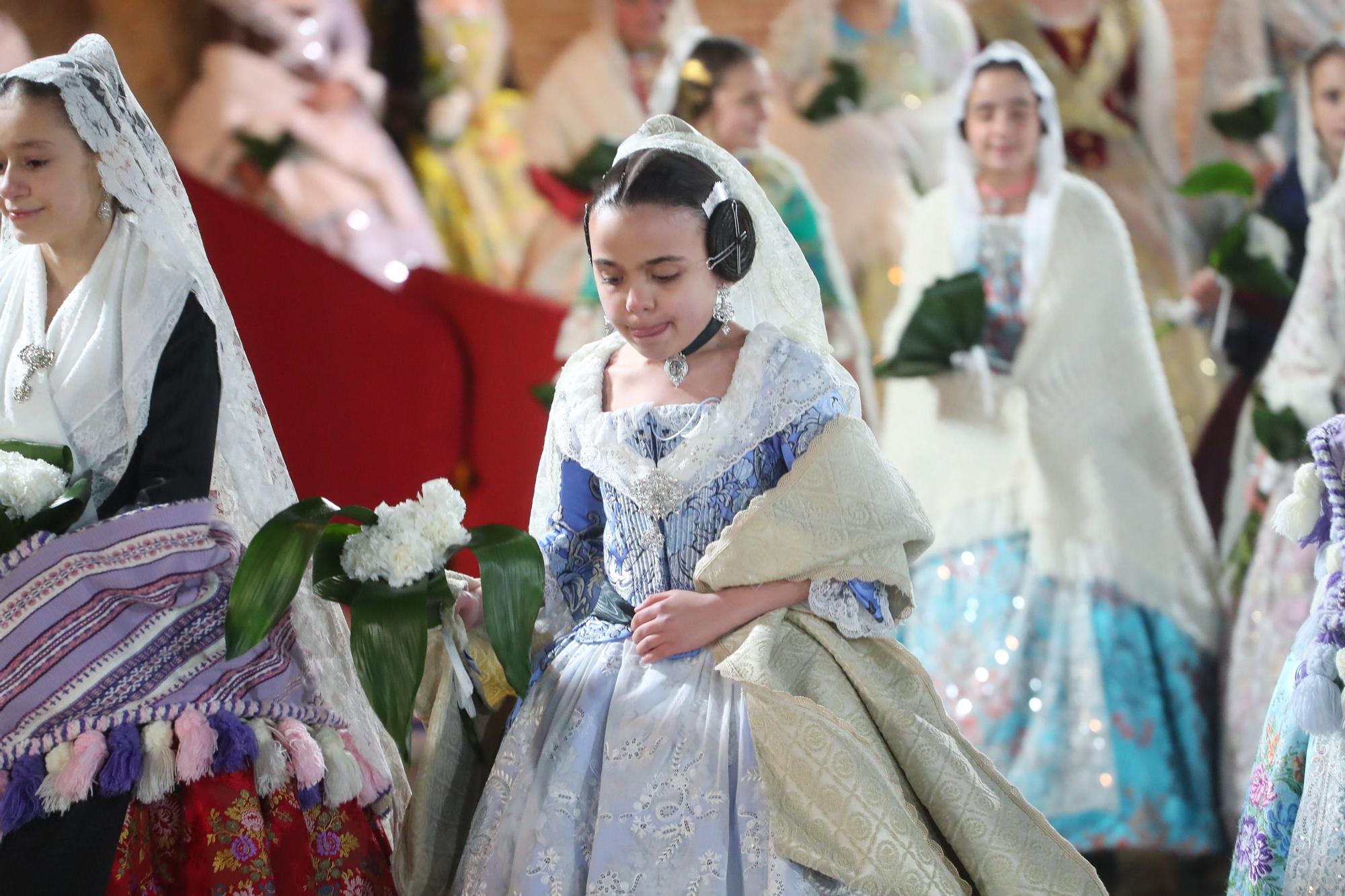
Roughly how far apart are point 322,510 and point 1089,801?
2966 millimetres

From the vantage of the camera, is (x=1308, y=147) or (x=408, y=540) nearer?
(x=408, y=540)

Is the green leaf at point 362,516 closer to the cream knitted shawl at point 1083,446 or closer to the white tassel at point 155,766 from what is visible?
the white tassel at point 155,766

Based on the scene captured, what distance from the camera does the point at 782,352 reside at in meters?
2.53

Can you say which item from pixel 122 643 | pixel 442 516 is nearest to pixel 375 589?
pixel 442 516

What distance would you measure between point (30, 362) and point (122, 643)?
0.56 m

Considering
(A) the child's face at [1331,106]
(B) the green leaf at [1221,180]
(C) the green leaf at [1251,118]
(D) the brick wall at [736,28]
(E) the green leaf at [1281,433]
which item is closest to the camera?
(E) the green leaf at [1281,433]

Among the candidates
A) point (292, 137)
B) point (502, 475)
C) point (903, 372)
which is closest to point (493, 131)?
point (292, 137)

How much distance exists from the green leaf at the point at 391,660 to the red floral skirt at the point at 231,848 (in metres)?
0.28

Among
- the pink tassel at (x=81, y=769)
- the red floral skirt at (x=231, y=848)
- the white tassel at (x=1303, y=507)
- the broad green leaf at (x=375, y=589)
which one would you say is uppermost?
the white tassel at (x=1303, y=507)

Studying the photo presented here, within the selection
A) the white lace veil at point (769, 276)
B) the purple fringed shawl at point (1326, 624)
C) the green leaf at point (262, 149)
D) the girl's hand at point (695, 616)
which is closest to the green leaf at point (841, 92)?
the green leaf at point (262, 149)

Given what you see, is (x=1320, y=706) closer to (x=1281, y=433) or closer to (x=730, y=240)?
(x=730, y=240)

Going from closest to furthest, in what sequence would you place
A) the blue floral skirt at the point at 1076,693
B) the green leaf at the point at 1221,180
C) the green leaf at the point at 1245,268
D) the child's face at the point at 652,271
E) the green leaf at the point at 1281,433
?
the child's face at the point at 652,271, the blue floral skirt at the point at 1076,693, the green leaf at the point at 1281,433, the green leaf at the point at 1221,180, the green leaf at the point at 1245,268

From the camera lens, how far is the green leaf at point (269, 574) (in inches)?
93.0

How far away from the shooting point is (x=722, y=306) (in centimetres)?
257
